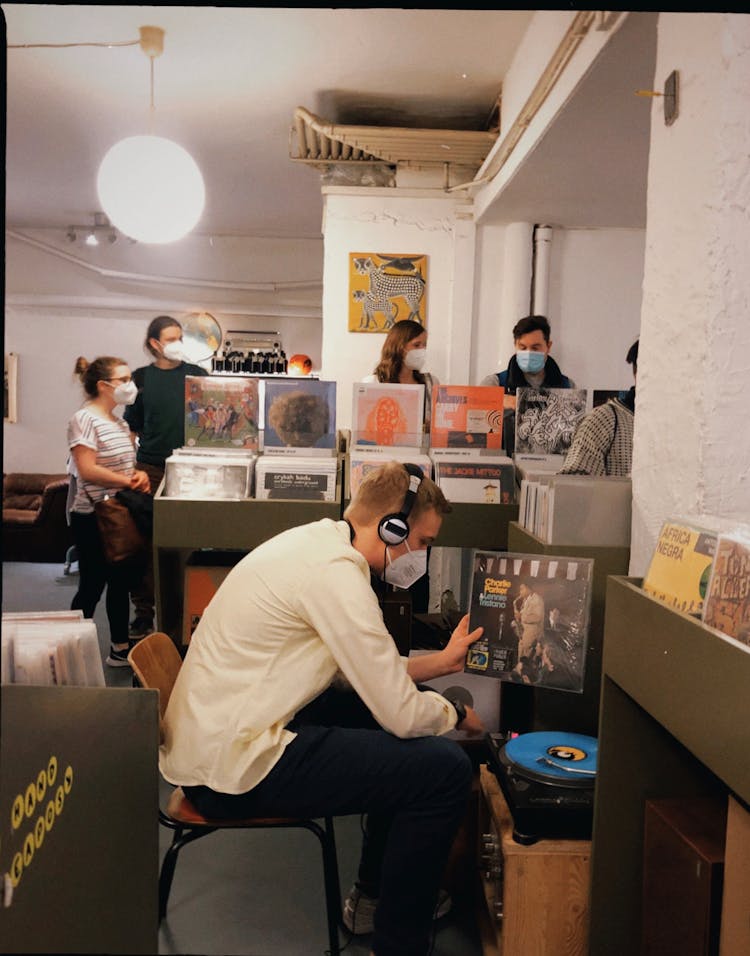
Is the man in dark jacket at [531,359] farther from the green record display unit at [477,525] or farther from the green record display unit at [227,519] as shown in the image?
the green record display unit at [227,519]

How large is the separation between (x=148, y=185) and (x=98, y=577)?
1.48 m

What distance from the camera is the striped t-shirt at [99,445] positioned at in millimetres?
2773

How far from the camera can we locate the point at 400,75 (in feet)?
13.0

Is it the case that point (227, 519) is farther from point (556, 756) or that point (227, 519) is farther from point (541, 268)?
point (541, 268)

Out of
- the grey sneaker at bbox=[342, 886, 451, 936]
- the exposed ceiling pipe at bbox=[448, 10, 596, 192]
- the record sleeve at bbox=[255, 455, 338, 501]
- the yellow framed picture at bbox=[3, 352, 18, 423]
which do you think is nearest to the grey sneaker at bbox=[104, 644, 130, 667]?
the record sleeve at bbox=[255, 455, 338, 501]

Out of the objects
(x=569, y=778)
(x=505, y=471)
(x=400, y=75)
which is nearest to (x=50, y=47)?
(x=400, y=75)

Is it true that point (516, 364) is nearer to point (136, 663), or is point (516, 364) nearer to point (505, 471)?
point (505, 471)

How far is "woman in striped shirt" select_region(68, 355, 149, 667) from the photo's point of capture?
9.14 ft

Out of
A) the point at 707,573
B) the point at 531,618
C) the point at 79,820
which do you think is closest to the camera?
the point at 79,820

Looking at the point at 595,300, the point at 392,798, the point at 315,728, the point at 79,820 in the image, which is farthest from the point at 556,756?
the point at 595,300

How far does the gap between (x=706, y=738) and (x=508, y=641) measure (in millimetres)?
704

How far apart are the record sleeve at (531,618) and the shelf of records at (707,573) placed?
314mm

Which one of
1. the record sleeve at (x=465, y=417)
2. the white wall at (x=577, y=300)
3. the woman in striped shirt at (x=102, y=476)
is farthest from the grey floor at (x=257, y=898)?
the white wall at (x=577, y=300)

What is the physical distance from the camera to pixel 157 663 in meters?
1.84
